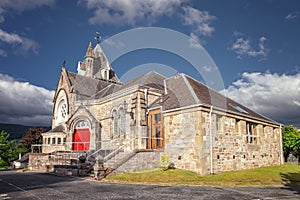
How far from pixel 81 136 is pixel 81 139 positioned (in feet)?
1.09

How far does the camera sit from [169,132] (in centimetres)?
1694

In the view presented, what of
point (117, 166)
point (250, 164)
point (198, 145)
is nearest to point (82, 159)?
point (117, 166)

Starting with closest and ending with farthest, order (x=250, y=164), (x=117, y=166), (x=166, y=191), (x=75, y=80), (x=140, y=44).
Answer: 1. (x=166, y=191)
2. (x=117, y=166)
3. (x=250, y=164)
4. (x=140, y=44)
5. (x=75, y=80)

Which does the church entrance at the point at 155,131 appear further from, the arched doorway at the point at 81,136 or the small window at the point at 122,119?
the arched doorway at the point at 81,136

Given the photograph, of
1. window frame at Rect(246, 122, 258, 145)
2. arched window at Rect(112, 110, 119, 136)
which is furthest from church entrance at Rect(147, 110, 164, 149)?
window frame at Rect(246, 122, 258, 145)

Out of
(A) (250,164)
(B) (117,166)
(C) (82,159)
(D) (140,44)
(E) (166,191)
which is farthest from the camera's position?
(D) (140,44)

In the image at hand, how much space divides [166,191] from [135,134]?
368 inches

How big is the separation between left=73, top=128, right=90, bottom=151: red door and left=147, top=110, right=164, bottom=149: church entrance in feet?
26.3

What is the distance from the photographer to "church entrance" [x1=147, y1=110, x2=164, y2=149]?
18.3 metres

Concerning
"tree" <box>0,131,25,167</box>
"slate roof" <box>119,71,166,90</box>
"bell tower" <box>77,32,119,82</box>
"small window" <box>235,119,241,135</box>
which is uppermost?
"bell tower" <box>77,32,119,82</box>

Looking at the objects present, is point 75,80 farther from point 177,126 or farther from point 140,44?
point 177,126

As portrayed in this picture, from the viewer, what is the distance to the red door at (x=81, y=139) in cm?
2481

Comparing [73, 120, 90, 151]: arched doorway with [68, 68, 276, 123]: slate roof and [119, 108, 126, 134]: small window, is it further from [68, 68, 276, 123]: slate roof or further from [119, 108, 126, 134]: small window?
[68, 68, 276, 123]: slate roof

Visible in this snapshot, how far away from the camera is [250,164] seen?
1905 cm
